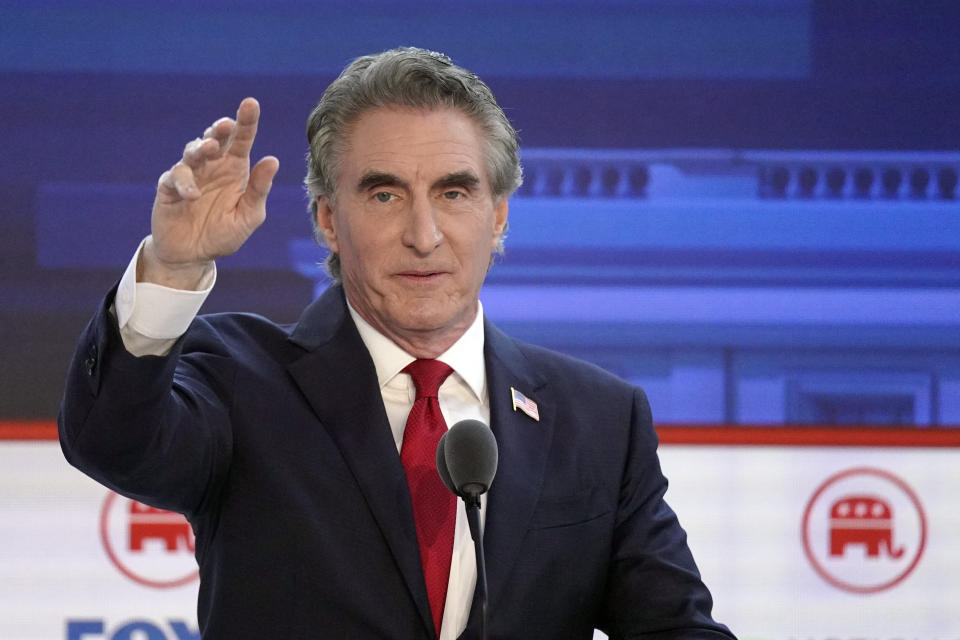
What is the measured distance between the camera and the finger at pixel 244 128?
1.52 m

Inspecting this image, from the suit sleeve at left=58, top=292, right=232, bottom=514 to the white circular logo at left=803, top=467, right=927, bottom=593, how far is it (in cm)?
184

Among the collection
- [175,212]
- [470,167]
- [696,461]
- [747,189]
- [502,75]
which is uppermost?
[502,75]

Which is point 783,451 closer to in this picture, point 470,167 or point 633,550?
point 633,550

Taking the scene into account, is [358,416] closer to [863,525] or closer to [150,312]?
[150,312]

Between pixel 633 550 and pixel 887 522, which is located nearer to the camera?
pixel 633 550

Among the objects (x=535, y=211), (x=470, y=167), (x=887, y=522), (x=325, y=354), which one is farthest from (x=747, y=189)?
(x=325, y=354)

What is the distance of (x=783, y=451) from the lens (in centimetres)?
303

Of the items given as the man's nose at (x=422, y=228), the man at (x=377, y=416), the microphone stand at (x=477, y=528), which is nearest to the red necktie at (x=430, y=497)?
the man at (x=377, y=416)

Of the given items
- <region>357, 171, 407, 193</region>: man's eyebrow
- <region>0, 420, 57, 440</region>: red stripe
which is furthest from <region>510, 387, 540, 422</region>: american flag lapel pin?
<region>0, 420, 57, 440</region>: red stripe

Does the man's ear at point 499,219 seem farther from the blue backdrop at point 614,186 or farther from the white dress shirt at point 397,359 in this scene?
the blue backdrop at point 614,186

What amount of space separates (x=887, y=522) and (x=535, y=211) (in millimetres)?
1201

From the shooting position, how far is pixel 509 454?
6.40 ft

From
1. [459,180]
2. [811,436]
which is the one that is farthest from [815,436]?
[459,180]

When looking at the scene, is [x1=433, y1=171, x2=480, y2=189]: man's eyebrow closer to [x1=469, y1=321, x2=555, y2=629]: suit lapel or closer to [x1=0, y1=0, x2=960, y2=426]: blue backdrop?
[x1=469, y1=321, x2=555, y2=629]: suit lapel
